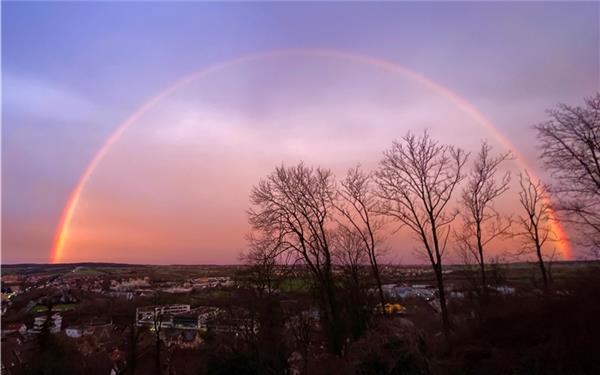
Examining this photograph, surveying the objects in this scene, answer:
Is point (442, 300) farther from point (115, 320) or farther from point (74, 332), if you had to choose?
point (74, 332)

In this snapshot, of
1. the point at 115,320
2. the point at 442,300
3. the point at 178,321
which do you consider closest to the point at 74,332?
the point at 115,320

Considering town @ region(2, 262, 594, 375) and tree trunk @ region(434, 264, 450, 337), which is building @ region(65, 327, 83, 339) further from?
tree trunk @ region(434, 264, 450, 337)

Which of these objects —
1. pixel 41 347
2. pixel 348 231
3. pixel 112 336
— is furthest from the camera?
pixel 112 336

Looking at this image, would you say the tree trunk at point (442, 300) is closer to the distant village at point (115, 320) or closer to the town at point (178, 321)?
the town at point (178, 321)

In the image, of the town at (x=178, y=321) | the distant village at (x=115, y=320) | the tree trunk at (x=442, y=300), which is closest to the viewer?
the tree trunk at (x=442, y=300)

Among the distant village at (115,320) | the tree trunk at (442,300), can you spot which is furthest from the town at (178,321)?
the tree trunk at (442,300)

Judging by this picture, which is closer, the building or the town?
the town

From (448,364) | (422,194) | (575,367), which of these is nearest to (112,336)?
(422,194)

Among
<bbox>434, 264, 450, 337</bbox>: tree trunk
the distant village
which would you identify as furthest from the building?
<bbox>434, 264, 450, 337</bbox>: tree trunk

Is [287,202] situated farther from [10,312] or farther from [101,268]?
[101,268]

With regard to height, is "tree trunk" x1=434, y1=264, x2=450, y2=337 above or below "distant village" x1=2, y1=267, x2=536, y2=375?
above

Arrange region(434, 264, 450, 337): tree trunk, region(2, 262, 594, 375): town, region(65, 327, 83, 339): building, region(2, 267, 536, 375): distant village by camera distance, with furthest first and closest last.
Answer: region(65, 327, 83, 339): building < region(2, 267, 536, 375): distant village < region(2, 262, 594, 375): town < region(434, 264, 450, 337): tree trunk
